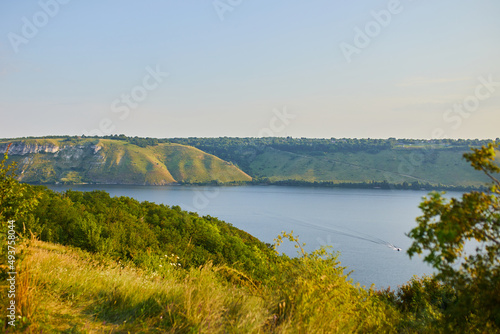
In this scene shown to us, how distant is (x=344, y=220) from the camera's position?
69812 mm

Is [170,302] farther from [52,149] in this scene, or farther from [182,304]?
[52,149]

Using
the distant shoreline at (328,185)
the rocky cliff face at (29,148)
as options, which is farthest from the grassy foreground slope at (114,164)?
the distant shoreline at (328,185)

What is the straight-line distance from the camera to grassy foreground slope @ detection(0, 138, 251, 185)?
136 meters

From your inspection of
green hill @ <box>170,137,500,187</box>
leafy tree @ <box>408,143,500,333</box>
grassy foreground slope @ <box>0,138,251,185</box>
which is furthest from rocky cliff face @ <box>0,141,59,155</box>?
leafy tree @ <box>408,143,500,333</box>

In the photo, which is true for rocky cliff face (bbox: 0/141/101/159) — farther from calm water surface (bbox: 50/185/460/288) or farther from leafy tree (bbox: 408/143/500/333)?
leafy tree (bbox: 408/143/500/333)

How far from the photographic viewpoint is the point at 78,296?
416 cm

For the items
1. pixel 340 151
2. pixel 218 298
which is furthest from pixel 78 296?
pixel 340 151

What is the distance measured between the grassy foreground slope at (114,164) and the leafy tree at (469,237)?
136724mm

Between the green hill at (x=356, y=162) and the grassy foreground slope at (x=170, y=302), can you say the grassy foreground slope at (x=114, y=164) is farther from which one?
the grassy foreground slope at (x=170, y=302)

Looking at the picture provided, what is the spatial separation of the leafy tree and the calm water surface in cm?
3173

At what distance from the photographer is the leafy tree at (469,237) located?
10.1ft

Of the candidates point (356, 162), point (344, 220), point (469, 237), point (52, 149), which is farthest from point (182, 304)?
point (52, 149)

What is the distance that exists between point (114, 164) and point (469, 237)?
153014 mm

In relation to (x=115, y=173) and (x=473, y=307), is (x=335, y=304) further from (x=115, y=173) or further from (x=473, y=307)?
(x=115, y=173)
